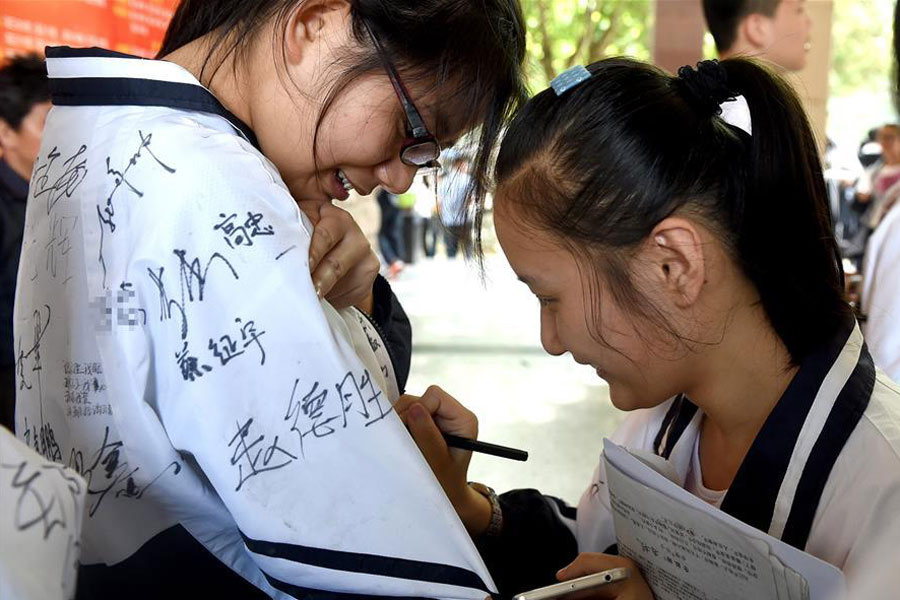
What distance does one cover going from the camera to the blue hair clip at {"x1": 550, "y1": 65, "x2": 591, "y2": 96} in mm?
1014

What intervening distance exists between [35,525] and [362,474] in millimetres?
277

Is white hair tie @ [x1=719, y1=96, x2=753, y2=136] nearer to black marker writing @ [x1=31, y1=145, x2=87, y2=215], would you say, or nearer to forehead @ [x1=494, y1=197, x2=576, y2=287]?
forehead @ [x1=494, y1=197, x2=576, y2=287]

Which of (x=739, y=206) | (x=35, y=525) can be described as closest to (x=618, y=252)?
(x=739, y=206)

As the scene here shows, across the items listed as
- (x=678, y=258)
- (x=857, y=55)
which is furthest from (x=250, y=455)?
(x=857, y=55)

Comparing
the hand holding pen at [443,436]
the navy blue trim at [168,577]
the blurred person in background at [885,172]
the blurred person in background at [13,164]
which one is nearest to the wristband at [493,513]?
the hand holding pen at [443,436]

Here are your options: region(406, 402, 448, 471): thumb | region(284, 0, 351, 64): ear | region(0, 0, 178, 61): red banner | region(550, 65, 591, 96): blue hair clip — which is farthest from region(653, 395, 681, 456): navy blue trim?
region(0, 0, 178, 61): red banner

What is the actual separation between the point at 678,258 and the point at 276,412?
1.61ft

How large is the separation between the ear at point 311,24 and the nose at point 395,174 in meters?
0.16

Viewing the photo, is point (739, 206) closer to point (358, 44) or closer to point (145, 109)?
point (358, 44)

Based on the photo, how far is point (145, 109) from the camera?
2.48 feet

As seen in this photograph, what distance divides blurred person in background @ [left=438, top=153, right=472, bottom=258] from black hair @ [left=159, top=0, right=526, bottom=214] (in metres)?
0.12

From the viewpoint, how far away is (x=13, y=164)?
2.35m

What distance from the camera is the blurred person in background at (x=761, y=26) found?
222 centimetres

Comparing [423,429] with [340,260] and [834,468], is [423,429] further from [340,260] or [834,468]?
→ [834,468]
